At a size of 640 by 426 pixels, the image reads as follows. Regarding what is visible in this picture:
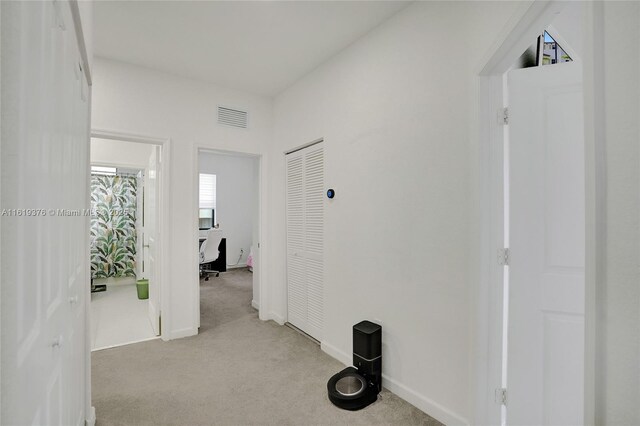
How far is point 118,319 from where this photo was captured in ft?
12.7

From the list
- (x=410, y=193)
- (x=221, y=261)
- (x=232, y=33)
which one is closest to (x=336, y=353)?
(x=410, y=193)

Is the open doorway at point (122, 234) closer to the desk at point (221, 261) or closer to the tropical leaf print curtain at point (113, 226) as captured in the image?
the tropical leaf print curtain at point (113, 226)

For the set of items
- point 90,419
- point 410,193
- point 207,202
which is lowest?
point 90,419

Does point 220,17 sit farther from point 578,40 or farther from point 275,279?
point 275,279

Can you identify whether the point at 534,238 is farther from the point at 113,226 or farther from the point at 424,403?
the point at 113,226

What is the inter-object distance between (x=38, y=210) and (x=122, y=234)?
5.77m

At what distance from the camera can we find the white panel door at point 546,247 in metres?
1.55

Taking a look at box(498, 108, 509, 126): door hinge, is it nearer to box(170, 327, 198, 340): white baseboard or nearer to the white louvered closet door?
the white louvered closet door

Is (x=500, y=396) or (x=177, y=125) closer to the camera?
(x=500, y=396)

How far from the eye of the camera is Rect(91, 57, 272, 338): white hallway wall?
2.99 metres

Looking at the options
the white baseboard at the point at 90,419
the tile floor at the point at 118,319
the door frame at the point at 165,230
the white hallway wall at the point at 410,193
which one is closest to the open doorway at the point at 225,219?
the tile floor at the point at 118,319

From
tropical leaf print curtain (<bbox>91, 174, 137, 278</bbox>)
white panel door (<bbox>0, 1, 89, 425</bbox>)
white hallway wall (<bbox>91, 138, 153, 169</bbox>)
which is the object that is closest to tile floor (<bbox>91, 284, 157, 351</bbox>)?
tropical leaf print curtain (<bbox>91, 174, 137, 278</bbox>)

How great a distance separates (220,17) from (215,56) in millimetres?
610

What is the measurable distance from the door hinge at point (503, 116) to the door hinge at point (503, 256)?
2.29 ft
